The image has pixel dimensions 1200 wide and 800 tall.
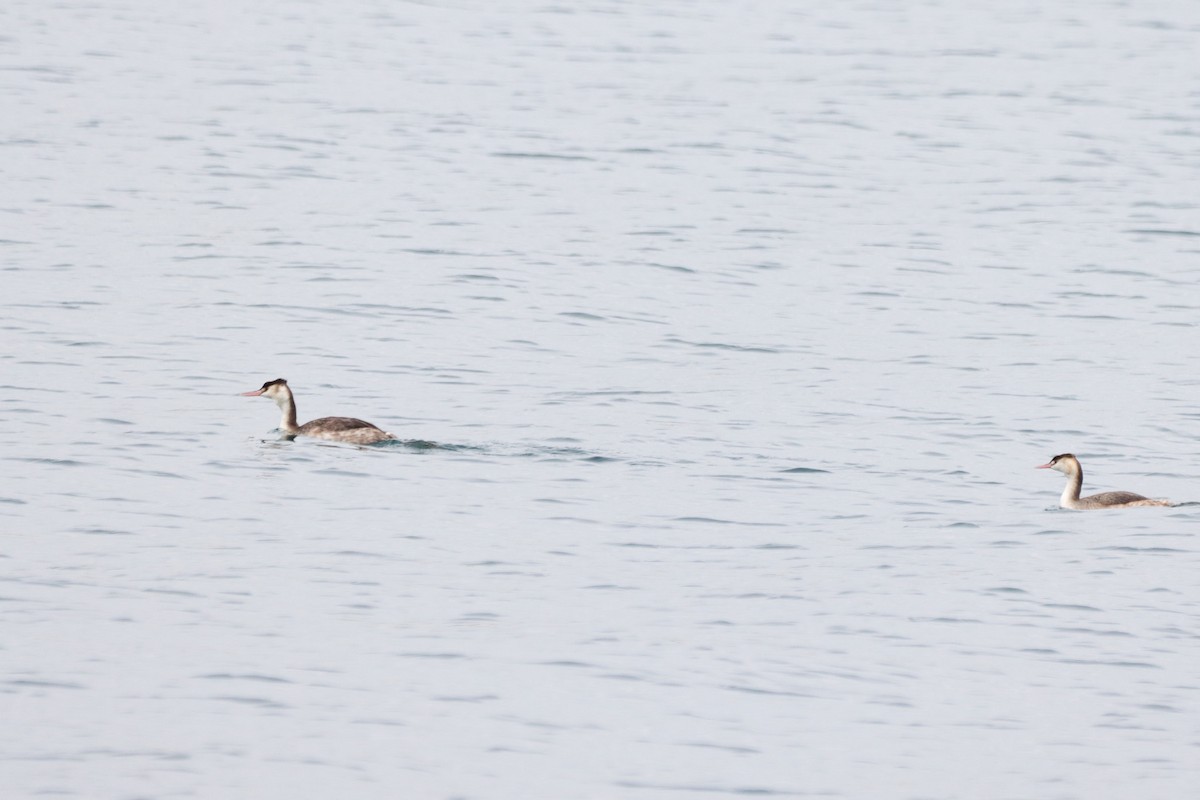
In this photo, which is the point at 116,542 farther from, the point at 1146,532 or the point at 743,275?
the point at 743,275

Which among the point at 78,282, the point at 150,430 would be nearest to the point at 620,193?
the point at 78,282

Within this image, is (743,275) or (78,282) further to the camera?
(743,275)

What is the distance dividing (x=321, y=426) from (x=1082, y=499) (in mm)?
7164

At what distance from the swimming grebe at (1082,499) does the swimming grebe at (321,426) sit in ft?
20.6

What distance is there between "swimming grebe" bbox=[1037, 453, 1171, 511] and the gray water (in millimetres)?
159

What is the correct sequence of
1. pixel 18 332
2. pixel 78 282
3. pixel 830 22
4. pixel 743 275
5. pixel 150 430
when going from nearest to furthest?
pixel 150 430 → pixel 18 332 → pixel 78 282 → pixel 743 275 → pixel 830 22

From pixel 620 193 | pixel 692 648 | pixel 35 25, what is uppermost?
pixel 35 25

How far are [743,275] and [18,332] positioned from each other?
35.6ft

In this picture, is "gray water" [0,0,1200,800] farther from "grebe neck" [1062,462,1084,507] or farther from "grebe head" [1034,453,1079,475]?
"grebe head" [1034,453,1079,475]

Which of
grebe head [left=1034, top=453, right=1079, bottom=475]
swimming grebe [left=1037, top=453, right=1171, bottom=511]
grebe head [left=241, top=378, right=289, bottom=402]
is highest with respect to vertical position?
grebe head [left=241, top=378, right=289, bottom=402]

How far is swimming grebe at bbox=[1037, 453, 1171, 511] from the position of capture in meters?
18.8

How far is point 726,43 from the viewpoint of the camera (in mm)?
54062

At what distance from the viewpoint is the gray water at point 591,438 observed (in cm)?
1299

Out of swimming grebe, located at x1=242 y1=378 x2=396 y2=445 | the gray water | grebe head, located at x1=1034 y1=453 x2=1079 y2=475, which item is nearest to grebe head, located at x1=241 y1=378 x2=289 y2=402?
swimming grebe, located at x1=242 y1=378 x2=396 y2=445
